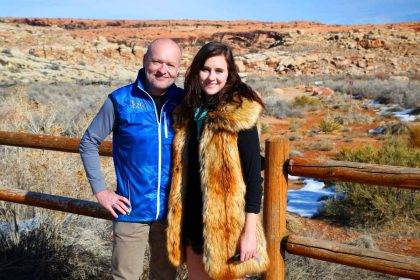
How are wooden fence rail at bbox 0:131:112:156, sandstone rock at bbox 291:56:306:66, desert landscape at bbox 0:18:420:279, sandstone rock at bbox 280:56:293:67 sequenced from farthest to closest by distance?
→ sandstone rock at bbox 280:56:293:67 < sandstone rock at bbox 291:56:306:66 < desert landscape at bbox 0:18:420:279 < wooden fence rail at bbox 0:131:112:156

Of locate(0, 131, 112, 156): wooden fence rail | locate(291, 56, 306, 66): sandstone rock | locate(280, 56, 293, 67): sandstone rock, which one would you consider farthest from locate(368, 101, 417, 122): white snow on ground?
locate(280, 56, 293, 67): sandstone rock

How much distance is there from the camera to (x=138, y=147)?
2533 millimetres

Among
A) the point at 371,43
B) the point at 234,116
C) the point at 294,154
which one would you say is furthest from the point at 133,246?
the point at 371,43

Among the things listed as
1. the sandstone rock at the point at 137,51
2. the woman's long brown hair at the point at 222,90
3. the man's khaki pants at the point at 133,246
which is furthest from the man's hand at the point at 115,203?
the sandstone rock at the point at 137,51

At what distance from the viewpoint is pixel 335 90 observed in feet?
76.4

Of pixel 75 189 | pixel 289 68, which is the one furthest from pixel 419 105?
pixel 289 68

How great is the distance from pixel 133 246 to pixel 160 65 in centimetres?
97

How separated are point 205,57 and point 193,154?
49 centimetres

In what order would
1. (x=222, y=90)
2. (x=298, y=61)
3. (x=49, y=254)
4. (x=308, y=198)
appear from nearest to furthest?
(x=222, y=90), (x=49, y=254), (x=308, y=198), (x=298, y=61)

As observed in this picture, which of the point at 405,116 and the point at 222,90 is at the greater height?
the point at 222,90

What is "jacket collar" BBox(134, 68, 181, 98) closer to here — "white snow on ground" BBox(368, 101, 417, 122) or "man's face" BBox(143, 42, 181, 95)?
"man's face" BBox(143, 42, 181, 95)

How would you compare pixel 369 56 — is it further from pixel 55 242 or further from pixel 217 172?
pixel 217 172

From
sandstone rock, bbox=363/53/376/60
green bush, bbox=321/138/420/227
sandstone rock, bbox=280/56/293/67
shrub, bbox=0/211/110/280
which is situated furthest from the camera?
sandstone rock, bbox=280/56/293/67

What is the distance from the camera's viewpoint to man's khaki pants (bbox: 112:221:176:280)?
2.66 metres
